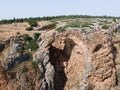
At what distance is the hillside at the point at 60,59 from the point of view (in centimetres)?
4591

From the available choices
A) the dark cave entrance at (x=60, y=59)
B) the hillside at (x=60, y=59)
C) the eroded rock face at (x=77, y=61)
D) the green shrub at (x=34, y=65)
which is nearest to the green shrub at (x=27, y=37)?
the hillside at (x=60, y=59)

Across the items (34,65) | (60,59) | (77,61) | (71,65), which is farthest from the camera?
(60,59)

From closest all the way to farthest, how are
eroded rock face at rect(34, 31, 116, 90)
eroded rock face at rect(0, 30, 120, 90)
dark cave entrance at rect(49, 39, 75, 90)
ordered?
eroded rock face at rect(0, 30, 120, 90), eroded rock face at rect(34, 31, 116, 90), dark cave entrance at rect(49, 39, 75, 90)

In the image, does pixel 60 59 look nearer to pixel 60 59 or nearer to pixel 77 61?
pixel 60 59

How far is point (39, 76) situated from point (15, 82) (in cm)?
321

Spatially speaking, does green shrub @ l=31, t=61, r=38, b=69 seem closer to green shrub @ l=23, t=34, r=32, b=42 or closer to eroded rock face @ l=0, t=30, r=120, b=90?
eroded rock face @ l=0, t=30, r=120, b=90

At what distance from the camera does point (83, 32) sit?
160ft

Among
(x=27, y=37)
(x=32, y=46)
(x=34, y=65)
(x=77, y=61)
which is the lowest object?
(x=77, y=61)

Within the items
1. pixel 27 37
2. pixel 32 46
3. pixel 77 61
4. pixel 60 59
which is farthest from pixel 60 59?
pixel 27 37

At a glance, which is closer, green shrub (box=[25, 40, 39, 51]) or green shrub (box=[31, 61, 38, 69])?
green shrub (box=[31, 61, 38, 69])

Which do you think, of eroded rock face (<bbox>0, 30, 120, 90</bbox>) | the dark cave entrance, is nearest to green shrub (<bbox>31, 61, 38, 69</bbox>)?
eroded rock face (<bbox>0, 30, 120, 90</bbox>)

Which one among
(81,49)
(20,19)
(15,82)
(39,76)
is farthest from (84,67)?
(20,19)

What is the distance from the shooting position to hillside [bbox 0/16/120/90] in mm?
45906

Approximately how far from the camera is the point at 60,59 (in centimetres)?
4991
